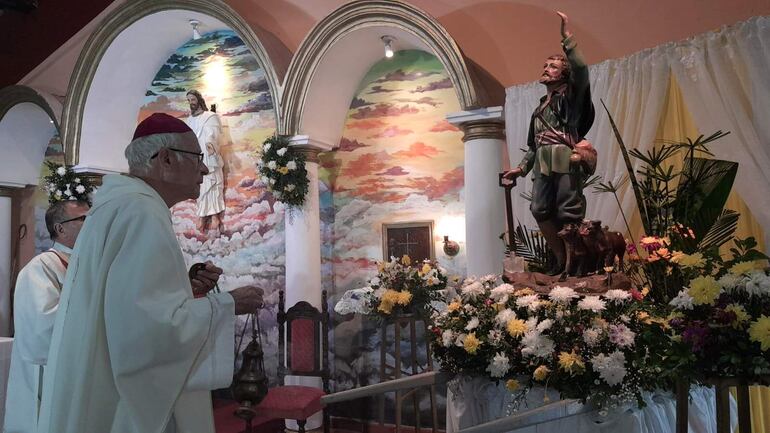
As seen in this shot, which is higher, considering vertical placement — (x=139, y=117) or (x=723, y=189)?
(x=139, y=117)

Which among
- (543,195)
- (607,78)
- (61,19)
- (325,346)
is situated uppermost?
(61,19)

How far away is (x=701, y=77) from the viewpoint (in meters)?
4.46

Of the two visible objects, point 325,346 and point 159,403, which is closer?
point 159,403

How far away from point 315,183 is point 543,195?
3.69m

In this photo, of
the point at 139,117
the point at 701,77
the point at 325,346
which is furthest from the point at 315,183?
the point at 701,77

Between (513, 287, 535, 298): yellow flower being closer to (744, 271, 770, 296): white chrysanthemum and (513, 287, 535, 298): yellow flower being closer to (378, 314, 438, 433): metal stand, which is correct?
(744, 271, 770, 296): white chrysanthemum

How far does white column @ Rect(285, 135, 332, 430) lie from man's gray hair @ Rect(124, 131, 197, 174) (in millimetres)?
4333

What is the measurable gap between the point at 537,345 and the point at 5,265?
9190mm

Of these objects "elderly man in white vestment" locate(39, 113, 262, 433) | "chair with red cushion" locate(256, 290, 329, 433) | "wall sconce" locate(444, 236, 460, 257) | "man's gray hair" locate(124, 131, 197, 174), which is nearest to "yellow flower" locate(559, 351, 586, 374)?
"elderly man in white vestment" locate(39, 113, 262, 433)

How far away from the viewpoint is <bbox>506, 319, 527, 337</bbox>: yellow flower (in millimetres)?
3393

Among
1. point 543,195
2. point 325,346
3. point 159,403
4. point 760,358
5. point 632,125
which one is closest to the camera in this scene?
point 159,403

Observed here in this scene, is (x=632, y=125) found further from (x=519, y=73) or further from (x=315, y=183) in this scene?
(x=315, y=183)

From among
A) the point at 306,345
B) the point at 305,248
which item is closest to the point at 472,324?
the point at 306,345

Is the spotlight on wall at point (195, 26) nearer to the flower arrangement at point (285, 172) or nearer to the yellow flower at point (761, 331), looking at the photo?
the flower arrangement at point (285, 172)
